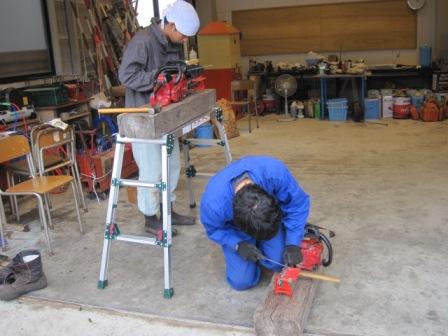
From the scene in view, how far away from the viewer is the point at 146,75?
113 inches

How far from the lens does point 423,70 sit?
712cm

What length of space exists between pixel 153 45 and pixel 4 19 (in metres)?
2.40

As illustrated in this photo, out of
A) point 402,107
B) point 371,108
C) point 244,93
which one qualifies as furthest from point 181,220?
point 402,107

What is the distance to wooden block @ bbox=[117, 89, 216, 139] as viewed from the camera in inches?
94.3

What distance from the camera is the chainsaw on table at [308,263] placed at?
2197 millimetres

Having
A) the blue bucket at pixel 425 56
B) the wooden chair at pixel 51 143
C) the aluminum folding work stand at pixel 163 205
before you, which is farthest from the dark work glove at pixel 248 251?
the blue bucket at pixel 425 56

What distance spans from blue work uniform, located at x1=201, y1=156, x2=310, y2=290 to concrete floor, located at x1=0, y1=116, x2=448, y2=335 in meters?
0.26

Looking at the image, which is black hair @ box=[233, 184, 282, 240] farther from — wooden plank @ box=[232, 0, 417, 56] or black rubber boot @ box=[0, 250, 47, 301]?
wooden plank @ box=[232, 0, 417, 56]

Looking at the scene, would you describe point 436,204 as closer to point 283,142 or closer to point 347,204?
point 347,204

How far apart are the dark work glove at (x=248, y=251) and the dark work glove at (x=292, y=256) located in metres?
0.13

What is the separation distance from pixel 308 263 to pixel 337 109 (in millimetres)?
4876

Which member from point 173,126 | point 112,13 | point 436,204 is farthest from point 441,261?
point 112,13

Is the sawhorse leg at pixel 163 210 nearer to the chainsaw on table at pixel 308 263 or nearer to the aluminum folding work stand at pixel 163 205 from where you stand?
the aluminum folding work stand at pixel 163 205

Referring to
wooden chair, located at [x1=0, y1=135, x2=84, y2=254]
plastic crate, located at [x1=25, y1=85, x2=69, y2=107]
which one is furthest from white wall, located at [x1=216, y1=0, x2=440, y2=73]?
wooden chair, located at [x1=0, y1=135, x2=84, y2=254]
